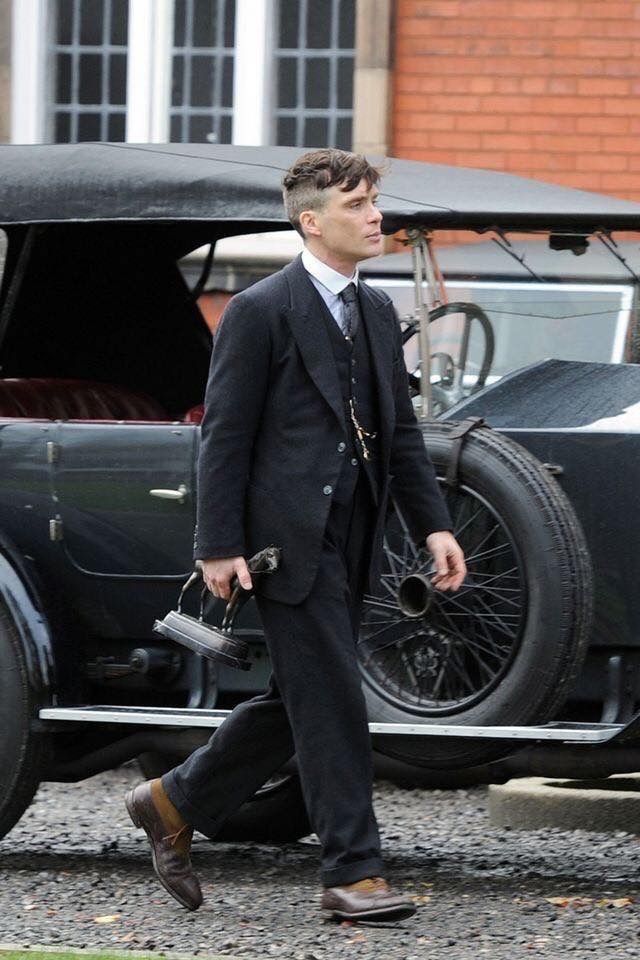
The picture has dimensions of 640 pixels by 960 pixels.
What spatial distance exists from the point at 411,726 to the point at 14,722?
1.11 meters

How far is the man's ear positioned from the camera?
191 inches

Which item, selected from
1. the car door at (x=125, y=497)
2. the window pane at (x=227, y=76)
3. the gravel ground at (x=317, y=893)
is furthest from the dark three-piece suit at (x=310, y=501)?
the window pane at (x=227, y=76)

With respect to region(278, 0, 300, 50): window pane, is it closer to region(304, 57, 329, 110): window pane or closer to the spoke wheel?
region(304, 57, 329, 110): window pane

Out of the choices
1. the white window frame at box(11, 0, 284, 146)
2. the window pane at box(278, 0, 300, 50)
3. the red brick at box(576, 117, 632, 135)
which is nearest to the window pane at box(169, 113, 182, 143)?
the white window frame at box(11, 0, 284, 146)

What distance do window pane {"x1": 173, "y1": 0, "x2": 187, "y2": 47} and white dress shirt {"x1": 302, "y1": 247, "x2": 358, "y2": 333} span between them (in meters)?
8.80

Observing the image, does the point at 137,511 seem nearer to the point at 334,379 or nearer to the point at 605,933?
the point at 334,379

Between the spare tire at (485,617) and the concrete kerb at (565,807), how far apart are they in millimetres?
1424

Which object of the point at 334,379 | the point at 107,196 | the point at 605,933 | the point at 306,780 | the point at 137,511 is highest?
the point at 107,196

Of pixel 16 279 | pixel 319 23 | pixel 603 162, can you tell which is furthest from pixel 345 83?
pixel 16 279

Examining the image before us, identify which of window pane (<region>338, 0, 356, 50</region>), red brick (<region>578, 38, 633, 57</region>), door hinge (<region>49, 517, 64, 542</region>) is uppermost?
window pane (<region>338, 0, 356, 50</region>)

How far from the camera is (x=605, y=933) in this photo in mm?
4871

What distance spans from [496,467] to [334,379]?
49 centimetres

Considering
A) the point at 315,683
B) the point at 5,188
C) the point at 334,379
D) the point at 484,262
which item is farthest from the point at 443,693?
the point at 5,188

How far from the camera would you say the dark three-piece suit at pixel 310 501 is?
4.79m
